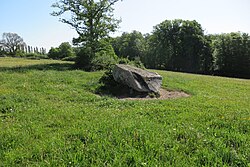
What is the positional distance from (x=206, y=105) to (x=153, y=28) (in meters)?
55.2

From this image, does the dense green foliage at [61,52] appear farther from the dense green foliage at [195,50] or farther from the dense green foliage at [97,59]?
the dense green foliage at [97,59]

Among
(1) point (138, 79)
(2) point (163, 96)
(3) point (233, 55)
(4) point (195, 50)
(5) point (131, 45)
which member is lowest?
(2) point (163, 96)

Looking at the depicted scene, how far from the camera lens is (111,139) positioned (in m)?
4.29

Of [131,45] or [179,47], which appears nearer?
[179,47]

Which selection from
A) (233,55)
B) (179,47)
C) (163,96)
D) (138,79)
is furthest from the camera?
(179,47)

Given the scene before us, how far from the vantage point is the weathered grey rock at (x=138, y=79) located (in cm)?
1096

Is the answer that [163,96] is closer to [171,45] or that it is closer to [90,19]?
[90,19]

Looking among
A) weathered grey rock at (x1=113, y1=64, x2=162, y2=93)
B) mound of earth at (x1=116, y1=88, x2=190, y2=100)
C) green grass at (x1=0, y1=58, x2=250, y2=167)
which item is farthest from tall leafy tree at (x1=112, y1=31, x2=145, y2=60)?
green grass at (x1=0, y1=58, x2=250, y2=167)

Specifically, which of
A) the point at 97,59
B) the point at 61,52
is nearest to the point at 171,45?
the point at 61,52

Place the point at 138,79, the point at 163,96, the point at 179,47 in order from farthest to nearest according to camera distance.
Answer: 1. the point at 179,47
2. the point at 138,79
3. the point at 163,96

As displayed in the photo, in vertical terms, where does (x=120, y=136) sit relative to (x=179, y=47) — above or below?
below

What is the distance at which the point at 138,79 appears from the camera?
1123 cm

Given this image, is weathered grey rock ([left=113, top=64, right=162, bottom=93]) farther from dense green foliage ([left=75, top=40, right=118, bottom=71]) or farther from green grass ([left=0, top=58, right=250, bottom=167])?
dense green foliage ([left=75, top=40, right=118, bottom=71])

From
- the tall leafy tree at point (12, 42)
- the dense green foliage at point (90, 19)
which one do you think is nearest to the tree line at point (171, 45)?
the dense green foliage at point (90, 19)
